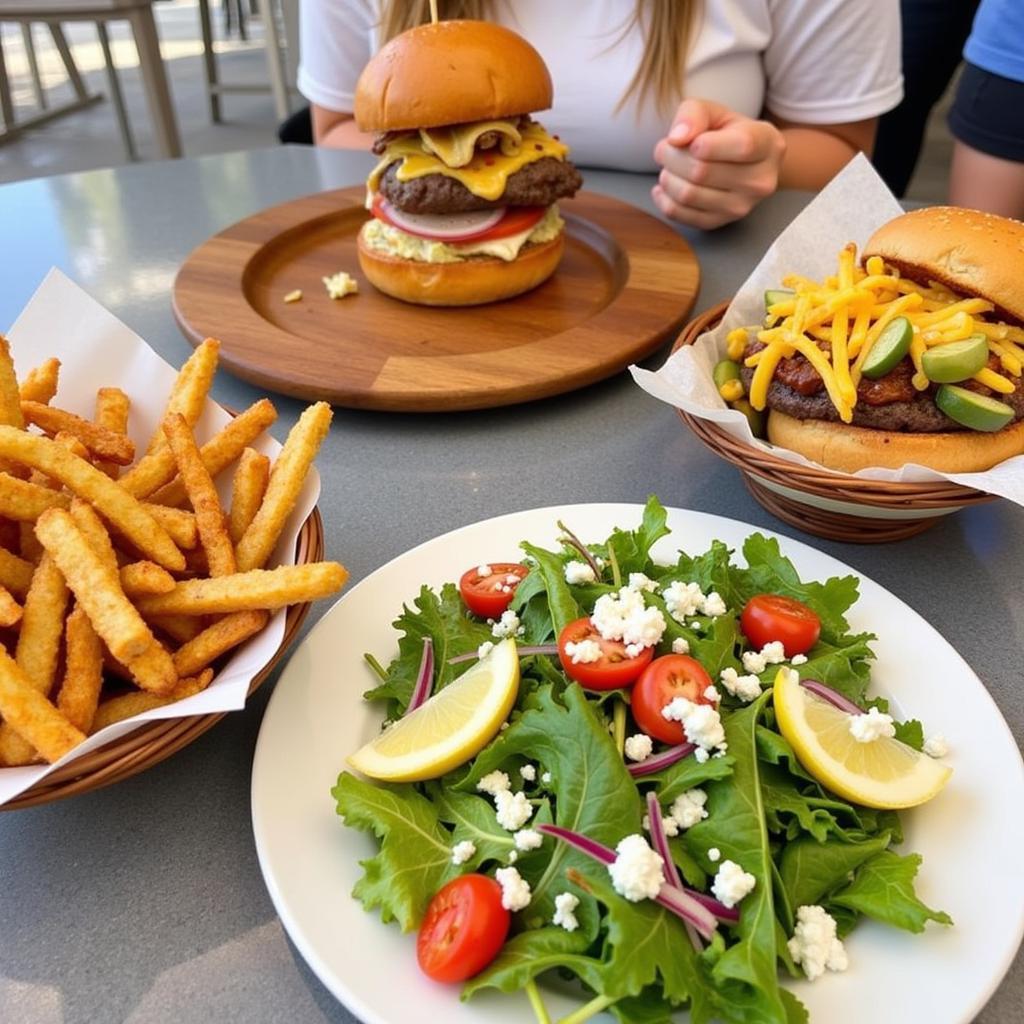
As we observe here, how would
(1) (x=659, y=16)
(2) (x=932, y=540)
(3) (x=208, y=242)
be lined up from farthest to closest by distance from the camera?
(1) (x=659, y=16)
(3) (x=208, y=242)
(2) (x=932, y=540)

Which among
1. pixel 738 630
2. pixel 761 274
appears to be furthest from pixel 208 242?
pixel 738 630

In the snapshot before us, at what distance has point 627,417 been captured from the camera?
1944 millimetres

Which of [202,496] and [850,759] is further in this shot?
[202,496]

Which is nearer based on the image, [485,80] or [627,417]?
[627,417]

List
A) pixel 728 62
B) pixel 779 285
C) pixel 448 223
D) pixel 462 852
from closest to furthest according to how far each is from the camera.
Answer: pixel 462 852, pixel 779 285, pixel 448 223, pixel 728 62

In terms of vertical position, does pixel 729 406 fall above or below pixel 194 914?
above

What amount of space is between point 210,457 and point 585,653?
64 centimetres

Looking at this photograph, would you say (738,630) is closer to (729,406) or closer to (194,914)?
(729,406)

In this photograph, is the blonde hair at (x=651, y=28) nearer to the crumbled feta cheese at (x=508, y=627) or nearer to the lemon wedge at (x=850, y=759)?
the crumbled feta cheese at (x=508, y=627)

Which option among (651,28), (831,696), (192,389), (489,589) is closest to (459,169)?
(651,28)

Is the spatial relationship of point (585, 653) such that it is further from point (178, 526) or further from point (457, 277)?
point (457, 277)

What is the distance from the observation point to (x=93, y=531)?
106 centimetres

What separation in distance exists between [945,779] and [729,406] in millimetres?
916

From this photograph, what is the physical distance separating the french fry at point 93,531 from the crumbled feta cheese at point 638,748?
0.67m
